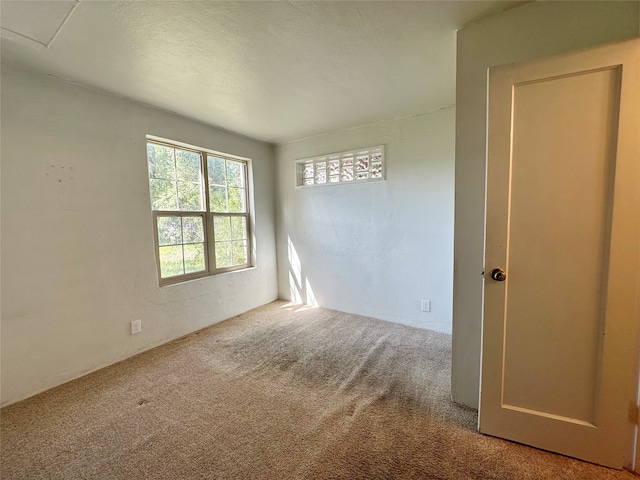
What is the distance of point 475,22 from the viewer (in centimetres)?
154

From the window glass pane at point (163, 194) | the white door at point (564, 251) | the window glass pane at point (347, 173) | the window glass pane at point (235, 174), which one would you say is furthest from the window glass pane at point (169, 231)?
the white door at point (564, 251)

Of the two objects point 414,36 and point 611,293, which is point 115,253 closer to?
point 414,36

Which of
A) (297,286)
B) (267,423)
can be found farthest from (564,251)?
(297,286)

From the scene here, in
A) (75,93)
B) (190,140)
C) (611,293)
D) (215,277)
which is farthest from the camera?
(215,277)

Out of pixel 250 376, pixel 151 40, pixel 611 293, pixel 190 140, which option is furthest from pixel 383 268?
pixel 151 40

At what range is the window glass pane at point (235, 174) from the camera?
140 inches

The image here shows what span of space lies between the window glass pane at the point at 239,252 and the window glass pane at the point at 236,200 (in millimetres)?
454

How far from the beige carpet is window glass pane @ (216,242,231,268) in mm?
1154

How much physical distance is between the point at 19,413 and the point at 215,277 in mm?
1812

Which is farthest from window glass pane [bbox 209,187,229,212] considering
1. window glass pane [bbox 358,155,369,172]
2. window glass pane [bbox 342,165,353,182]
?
window glass pane [bbox 358,155,369,172]

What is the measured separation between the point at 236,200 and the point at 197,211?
0.65m

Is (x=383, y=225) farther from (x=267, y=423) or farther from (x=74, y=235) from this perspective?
(x=74, y=235)

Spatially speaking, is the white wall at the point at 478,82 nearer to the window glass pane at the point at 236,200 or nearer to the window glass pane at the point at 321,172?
the window glass pane at the point at 321,172

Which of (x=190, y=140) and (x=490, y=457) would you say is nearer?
(x=490, y=457)
